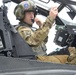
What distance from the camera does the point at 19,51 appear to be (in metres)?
3.17

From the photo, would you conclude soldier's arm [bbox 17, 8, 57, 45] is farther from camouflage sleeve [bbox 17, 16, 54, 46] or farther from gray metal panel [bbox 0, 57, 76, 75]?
gray metal panel [bbox 0, 57, 76, 75]

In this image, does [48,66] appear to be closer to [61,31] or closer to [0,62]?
[0,62]

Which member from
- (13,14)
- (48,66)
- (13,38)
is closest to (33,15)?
(13,14)

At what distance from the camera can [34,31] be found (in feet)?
12.2

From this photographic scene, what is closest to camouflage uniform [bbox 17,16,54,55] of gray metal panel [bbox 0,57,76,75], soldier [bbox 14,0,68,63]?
soldier [bbox 14,0,68,63]

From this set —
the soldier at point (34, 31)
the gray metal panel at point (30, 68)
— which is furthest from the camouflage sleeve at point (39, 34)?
the gray metal panel at point (30, 68)

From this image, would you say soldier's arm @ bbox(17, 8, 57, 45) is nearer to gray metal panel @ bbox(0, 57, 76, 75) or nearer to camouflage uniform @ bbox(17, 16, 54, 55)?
camouflage uniform @ bbox(17, 16, 54, 55)

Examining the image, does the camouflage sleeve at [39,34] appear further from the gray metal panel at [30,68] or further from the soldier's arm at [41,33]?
the gray metal panel at [30,68]

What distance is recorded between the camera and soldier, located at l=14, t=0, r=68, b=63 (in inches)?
139

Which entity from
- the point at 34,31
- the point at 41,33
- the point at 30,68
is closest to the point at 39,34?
the point at 41,33

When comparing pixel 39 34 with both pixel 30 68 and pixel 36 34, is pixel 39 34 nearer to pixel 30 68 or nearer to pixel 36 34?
pixel 36 34

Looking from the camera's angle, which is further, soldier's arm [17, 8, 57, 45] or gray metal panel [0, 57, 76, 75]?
soldier's arm [17, 8, 57, 45]

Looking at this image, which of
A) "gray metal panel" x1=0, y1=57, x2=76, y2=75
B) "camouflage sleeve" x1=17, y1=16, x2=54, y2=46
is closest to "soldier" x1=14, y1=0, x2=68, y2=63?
"camouflage sleeve" x1=17, y1=16, x2=54, y2=46

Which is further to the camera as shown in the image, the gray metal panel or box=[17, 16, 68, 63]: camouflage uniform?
box=[17, 16, 68, 63]: camouflage uniform
